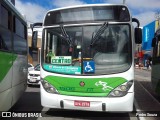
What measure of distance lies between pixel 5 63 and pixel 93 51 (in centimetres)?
233

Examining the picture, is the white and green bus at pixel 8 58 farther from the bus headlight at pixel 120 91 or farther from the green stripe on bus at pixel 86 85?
the bus headlight at pixel 120 91

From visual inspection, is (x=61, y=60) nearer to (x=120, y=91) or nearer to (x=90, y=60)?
(x=90, y=60)

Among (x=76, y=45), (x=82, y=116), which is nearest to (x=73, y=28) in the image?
(x=76, y=45)

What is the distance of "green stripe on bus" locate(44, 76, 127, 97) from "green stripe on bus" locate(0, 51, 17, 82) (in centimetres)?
131

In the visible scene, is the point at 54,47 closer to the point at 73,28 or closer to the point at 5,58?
the point at 73,28

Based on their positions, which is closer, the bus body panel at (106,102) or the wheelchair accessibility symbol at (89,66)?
the bus body panel at (106,102)

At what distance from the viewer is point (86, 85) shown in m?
7.86

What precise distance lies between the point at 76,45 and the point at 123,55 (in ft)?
4.07

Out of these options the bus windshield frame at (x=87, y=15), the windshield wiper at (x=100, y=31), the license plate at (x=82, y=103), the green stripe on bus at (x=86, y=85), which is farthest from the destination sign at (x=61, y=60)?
the license plate at (x=82, y=103)

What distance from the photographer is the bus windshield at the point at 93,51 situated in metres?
7.96

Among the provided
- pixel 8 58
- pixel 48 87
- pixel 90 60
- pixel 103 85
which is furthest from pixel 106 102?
pixel 8 58

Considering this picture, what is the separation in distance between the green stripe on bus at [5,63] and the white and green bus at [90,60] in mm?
1138

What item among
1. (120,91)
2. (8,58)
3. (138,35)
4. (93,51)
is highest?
(138,35)

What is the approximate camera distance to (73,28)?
27.1ft
